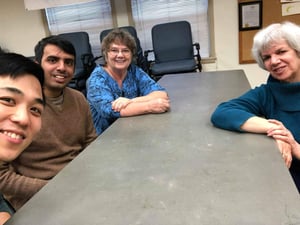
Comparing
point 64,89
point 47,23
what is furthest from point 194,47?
point 64,89

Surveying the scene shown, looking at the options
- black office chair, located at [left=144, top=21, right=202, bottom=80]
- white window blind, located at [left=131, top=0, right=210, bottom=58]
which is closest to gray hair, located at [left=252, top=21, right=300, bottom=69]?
black office chair, located at [left=144, top=21, right=202, bottom=80]

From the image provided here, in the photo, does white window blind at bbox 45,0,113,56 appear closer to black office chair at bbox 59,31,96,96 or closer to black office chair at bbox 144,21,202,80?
black office chair at bbox 59,31,96,96

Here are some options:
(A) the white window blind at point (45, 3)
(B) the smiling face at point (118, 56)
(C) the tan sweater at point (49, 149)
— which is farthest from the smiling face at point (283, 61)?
(A) the white window blind at point (45, 3)

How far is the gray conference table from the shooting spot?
0.75m

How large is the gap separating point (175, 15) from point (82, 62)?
5.63ft

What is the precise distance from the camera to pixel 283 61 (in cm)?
136

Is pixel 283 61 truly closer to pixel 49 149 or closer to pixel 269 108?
pixel 269 108

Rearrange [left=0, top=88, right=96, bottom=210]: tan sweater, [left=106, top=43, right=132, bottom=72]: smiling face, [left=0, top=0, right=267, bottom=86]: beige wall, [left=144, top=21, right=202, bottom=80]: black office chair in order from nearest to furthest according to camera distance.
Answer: [left=0, top=88, right=96, bottom=210]: tan sweater < [left=106, top=43, right=132, bottom=72]: smiling face < [left=144, top=21, right=202, bottom=80]: black office chair < [left=0, top=0, right=267, bottom=86]: beige wall

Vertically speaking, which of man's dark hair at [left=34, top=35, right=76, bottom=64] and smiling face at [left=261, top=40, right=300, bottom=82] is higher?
man's dark hair at [left=34, top=35, right=76, bottom=64]

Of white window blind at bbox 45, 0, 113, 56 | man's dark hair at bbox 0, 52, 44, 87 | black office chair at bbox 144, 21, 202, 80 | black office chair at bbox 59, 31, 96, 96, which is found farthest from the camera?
white window blind at bbox 45, 0, 113, 56

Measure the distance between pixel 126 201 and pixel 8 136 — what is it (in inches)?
15.1

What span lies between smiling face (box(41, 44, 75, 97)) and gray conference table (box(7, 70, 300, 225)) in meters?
0.38

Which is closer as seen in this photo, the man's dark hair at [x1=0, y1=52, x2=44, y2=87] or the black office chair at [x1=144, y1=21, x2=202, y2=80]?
the man's dark hair at [x1=0, y1=52, x2=44, y2=87]

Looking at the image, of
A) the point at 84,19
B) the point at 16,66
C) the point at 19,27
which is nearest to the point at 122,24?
the point at 84,19
